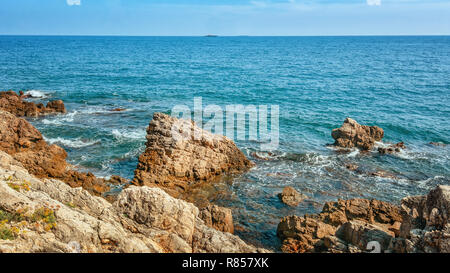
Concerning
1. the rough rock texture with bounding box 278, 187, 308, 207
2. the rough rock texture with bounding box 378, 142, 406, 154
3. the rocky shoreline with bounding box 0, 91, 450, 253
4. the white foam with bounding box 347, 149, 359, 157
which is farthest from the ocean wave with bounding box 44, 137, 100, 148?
the rough rock texture with bounding box 378, 142, 406, 154

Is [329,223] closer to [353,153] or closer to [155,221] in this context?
[155,221]

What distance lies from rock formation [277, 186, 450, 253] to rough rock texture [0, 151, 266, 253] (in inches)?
180

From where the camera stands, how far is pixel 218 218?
1800cm

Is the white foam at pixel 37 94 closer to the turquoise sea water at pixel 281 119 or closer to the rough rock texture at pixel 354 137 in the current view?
the turquoise sea water at pixel 281 119

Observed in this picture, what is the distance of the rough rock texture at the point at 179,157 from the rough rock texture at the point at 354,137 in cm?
1318

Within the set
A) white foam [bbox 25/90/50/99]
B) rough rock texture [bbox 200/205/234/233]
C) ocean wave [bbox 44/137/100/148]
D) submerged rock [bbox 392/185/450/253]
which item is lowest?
rough rock texture [bbox 200/205/234/233]

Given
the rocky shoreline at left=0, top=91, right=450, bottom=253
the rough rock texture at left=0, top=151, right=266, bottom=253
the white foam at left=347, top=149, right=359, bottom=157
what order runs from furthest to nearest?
the white foam at left=347, top=149, right=359, bottom=157 < the rocky shoreline at left=0, top=91, right=450, bottom=253 < the rough rock texture at left=0, top=151, right=266, bottom=253

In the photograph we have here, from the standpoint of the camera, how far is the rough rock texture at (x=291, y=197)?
2262 cm

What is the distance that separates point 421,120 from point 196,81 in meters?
44.7

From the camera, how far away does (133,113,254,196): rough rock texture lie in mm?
23891

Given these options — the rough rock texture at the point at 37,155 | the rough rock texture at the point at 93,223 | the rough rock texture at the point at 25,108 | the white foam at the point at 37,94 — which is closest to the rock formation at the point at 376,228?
the rough rock texture at the point at 93,223

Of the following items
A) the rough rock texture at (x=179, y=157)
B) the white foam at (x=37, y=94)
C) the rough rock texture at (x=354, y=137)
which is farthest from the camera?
the white foam at (x=37, y=94)

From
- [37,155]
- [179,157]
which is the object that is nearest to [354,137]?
[179,157]

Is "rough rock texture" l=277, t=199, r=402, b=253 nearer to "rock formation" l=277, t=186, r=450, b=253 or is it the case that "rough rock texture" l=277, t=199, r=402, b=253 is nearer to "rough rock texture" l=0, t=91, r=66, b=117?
"rock formation" l=277, t=186, r=450, b=253
